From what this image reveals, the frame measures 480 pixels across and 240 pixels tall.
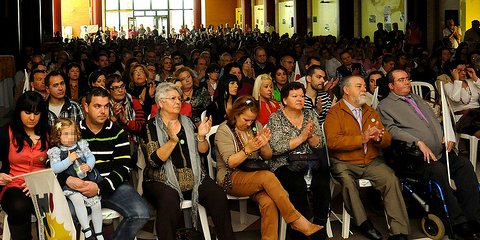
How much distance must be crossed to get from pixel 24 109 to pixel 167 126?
105cm

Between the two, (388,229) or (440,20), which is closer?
(388,229)

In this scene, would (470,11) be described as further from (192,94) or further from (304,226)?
(304,226)

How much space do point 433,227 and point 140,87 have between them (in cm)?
345

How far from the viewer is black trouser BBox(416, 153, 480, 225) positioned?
5.88m

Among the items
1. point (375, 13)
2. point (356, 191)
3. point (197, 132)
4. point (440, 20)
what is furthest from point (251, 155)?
point (375, 13)

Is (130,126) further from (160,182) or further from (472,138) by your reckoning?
(472,138)

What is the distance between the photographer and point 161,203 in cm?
540

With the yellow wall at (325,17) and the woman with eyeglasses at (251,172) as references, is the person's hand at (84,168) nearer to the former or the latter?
the woman with eyeglasses at (251,172)

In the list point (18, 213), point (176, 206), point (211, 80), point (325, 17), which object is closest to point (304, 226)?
point (176, 206)

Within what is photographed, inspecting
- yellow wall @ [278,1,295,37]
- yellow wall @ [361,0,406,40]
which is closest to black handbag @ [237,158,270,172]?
yellow wall @ [361,0,406,40]

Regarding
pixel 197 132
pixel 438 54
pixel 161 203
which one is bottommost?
pixel 161 203

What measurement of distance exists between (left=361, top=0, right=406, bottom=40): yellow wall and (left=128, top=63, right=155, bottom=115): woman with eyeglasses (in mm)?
16225

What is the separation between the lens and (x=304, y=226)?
5531mm

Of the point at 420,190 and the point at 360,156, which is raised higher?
the point at 360,156
